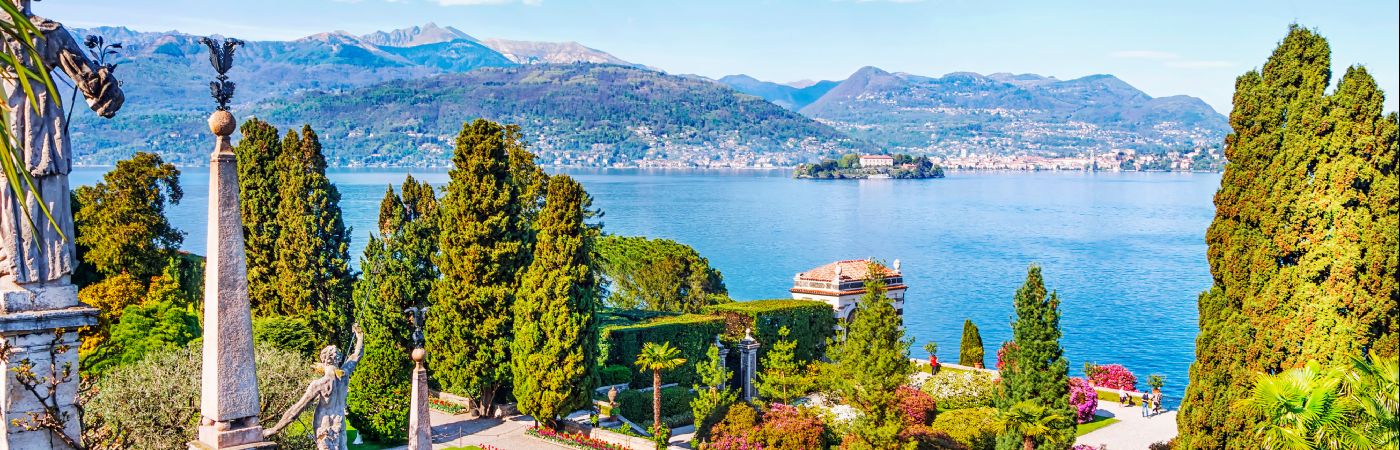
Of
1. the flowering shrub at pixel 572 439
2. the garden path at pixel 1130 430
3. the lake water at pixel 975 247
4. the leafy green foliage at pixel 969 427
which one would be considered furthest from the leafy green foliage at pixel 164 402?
the garden path at pixel 1130 430

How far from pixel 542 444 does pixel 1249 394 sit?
15.5 metres

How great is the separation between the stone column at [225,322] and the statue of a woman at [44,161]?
980mm

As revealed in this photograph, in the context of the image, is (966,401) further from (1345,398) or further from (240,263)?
(240,263)

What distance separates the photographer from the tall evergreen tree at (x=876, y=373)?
23.9 meters

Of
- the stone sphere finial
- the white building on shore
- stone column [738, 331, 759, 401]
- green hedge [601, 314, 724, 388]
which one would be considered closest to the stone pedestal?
the stone sphere finial

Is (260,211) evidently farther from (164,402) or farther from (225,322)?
(225,322)

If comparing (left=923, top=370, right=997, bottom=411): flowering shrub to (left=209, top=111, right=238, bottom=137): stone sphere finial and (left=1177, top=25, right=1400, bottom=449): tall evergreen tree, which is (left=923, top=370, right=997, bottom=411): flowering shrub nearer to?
(left=1177, top=25, right=1400, bottom=449): tall evergreen tree

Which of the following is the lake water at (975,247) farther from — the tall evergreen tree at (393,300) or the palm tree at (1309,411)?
the palm tree at (1309,411)

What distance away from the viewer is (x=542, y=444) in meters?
26.5

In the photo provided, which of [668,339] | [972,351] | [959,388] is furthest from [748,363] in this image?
[972,351]

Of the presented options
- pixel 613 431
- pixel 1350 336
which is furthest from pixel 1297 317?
pixel 613 431

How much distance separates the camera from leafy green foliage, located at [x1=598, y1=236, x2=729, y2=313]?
46250 mm

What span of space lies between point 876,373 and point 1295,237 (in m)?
8.76

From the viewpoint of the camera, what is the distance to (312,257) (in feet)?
101
